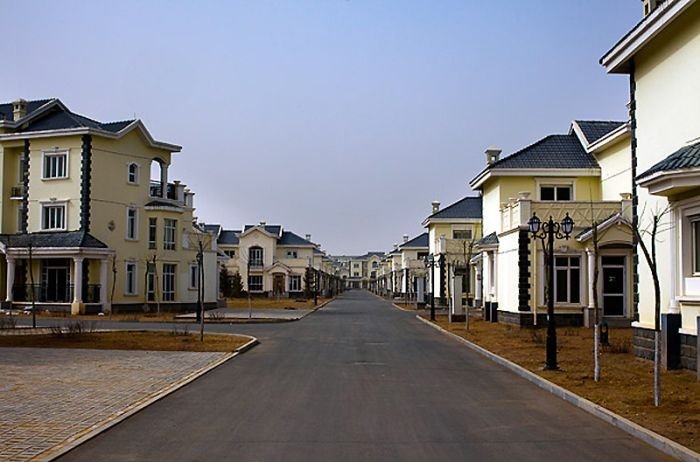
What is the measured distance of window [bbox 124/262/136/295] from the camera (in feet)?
137

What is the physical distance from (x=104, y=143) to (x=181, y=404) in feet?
105

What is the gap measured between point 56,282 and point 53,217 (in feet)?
11.4

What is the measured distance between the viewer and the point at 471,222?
57.0 m

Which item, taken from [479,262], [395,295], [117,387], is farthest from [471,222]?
[117,387]

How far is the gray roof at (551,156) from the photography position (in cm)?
3334

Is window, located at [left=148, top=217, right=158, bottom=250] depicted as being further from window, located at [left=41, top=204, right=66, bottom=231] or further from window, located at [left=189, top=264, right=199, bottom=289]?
window, located at [left=41, top=204, right=66, bottom=231]

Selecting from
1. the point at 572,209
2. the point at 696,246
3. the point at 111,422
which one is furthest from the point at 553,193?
the point at 111,422

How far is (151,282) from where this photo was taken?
4350 cm

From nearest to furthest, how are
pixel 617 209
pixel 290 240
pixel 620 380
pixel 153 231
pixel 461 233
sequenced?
1. pixel 620 380
2. pixel 617 209
3. pixel 153 231
4. pixel 461 233
5. pixel 290 240

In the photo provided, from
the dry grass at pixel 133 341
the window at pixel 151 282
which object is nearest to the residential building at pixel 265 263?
the window at pixel 151 282

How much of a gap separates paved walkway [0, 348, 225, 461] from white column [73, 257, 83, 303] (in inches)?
770

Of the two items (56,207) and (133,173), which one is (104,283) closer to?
(56,207)

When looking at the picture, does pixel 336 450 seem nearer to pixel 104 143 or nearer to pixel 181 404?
pixel 181 404

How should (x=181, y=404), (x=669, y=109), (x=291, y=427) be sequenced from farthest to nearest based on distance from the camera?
(x=669, y=109) < (x=181, y=404) < (x=291, y=427)
